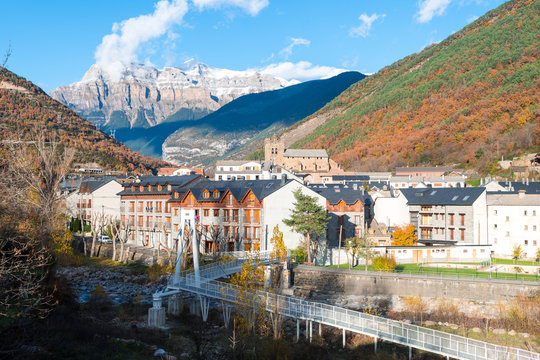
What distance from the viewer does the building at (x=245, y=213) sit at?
59.3 meters

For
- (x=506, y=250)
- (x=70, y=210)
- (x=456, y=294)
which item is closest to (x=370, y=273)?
(x=456, y=294)

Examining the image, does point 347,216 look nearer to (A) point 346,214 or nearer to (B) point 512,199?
(A) point 346,214

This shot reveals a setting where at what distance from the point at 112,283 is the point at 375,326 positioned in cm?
3228

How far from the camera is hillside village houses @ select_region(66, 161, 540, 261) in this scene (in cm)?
5975

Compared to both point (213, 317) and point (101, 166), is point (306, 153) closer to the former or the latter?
point (101, 166)

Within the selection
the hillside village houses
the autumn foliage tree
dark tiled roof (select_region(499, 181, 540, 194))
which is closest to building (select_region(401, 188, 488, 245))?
the hillside village houses

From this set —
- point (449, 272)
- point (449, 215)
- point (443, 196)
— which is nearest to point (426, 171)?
point (443, 196)

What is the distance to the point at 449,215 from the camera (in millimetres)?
66562

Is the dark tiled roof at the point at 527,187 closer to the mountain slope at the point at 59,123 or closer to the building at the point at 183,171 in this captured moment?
the building at the point at 183,171

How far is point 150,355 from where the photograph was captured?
28.5 meters

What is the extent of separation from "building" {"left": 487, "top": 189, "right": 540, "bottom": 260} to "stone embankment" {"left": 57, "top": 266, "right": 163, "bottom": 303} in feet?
136

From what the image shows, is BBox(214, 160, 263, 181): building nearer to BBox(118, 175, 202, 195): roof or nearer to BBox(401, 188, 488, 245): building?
BBox(118, 175, 202, 195): roof

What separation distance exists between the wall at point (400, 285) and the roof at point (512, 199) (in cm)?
2055

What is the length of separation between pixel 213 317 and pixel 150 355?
13028 mm
